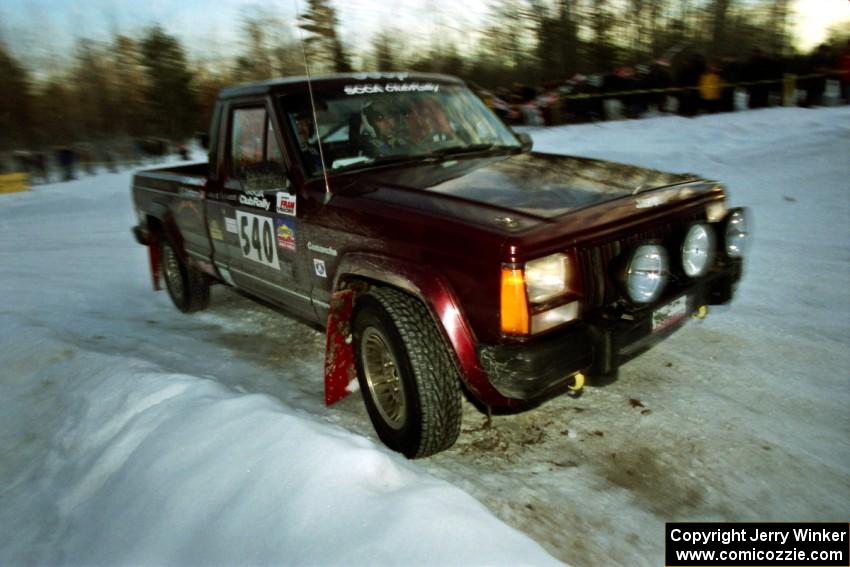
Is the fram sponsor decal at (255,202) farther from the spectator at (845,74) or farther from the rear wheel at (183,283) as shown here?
the spectator at (845,74)

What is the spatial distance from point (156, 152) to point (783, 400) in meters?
23.0

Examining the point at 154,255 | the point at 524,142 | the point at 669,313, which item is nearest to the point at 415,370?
the point at 669,313

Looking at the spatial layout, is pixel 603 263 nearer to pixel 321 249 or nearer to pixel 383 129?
pixel 321 249

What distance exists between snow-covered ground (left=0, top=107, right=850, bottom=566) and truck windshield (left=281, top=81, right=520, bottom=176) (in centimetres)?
143

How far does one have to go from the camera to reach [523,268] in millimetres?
2373

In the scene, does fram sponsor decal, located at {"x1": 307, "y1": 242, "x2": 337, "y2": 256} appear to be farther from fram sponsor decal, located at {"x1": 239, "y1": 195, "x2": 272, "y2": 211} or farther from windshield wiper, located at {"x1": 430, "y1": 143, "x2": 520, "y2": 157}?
windshield wiper, located at {"x1": 430, "y1": 143, "x2": 520, "y2": 157}

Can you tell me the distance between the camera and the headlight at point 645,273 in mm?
2564

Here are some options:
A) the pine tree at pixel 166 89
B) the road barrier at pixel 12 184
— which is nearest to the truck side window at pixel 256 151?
the road barrier at pixel 12 184

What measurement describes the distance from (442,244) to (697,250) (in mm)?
1289

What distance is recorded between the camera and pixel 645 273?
2594 millimetres

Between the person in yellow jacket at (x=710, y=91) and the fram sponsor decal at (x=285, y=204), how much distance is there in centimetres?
1334

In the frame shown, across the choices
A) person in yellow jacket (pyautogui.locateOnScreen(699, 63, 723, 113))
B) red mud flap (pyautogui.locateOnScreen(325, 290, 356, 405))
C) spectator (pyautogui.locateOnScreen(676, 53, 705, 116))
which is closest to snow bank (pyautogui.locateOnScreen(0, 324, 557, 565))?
red mud flap (pyautogui.locateOnScreen(325, 290, 356, 405))

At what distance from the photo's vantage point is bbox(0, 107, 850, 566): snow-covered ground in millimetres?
2158

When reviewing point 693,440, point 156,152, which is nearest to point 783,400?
point 693,440
